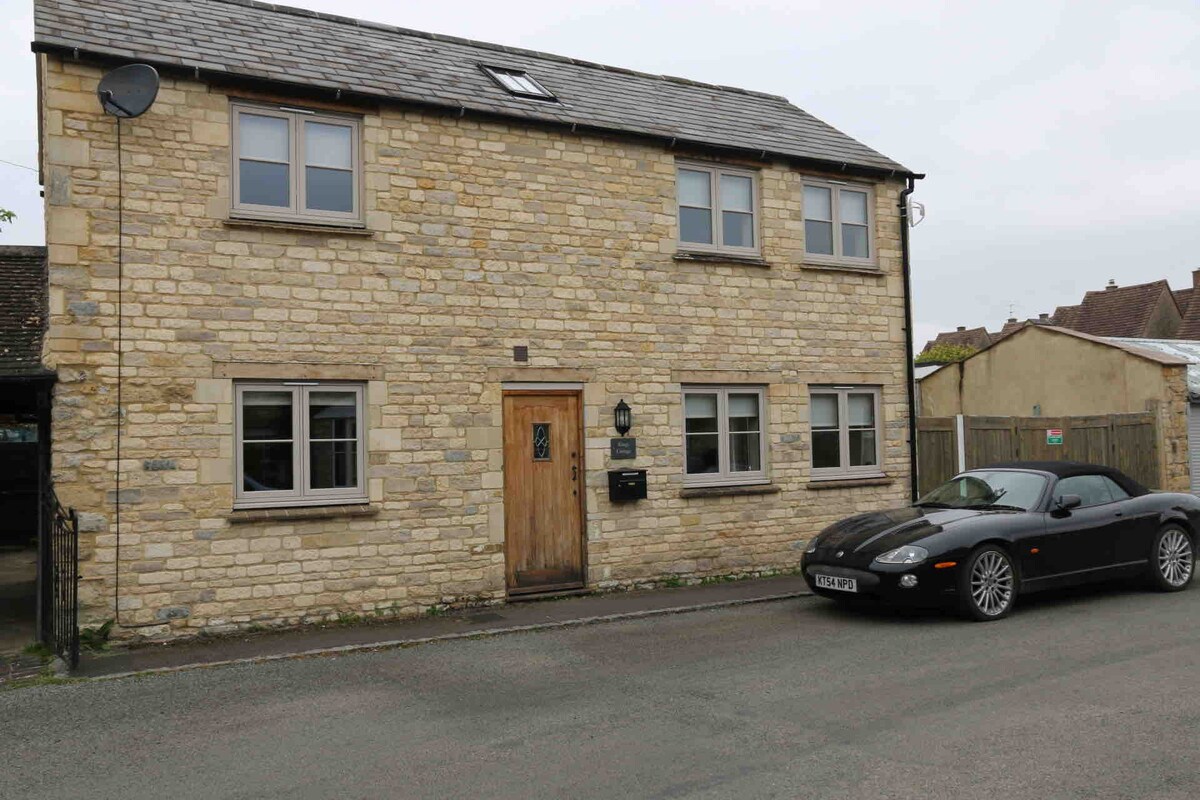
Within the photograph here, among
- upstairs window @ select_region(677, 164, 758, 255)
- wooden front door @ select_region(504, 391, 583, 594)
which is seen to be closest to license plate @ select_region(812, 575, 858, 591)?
wooden front door @ select_region(504, 391, 583, 594)

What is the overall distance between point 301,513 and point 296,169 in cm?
344

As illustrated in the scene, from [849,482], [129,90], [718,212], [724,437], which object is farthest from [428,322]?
[849,482]

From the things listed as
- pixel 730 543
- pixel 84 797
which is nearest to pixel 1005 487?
pixel 730 543

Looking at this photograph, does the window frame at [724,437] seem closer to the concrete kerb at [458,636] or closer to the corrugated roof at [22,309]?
the concrete kerb at [458,636]

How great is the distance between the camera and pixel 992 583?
30.3ft

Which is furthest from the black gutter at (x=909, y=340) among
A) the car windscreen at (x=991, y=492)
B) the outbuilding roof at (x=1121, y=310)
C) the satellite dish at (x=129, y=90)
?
the outbuilding roof at (x=1121, y=310)

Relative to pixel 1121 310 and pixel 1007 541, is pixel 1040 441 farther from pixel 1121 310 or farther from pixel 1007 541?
pixel 1121 310

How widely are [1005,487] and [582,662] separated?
16.1 ft

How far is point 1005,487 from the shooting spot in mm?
10195

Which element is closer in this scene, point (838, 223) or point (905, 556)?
point (905, 556)

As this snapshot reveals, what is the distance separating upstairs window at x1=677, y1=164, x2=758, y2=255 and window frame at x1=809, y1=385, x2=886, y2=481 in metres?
2.16

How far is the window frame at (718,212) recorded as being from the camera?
12.4m

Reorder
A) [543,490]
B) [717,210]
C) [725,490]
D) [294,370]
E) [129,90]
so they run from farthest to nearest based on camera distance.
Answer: [717,210], [725,490], [543,490], [294,370], [129,90]

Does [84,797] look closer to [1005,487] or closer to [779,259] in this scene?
[1005,487]
